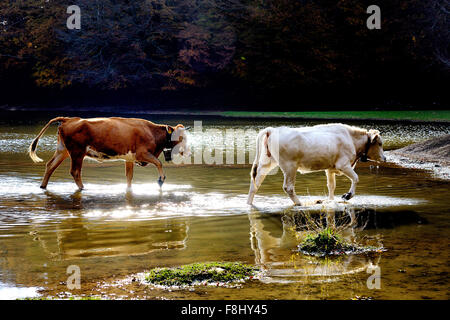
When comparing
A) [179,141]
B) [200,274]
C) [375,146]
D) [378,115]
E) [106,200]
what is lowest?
[106,200]

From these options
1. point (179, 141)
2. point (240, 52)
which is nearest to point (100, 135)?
point (179, 141)

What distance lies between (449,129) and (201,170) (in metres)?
13.0

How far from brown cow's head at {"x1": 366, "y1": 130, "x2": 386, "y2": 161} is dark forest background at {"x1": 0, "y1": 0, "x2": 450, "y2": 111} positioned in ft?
91.7

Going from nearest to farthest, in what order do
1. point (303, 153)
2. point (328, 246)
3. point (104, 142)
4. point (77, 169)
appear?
point (328, 246)
point (303, 153)
point (77, 169)
point (104, 142)

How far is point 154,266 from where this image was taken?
671 cm

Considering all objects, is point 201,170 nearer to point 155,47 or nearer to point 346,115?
point 346,115

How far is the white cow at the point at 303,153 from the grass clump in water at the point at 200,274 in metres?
3.90

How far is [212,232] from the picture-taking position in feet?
27.6

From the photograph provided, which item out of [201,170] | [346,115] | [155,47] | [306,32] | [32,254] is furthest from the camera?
[155,47]

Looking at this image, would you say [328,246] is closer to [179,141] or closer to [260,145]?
[260,145]

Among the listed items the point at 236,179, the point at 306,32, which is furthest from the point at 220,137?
the point at 306,32

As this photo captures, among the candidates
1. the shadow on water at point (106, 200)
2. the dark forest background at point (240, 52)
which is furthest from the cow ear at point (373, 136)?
the dark forest background at point (240, 52)

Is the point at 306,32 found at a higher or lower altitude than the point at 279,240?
higher

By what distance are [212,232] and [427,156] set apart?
32.2ft
